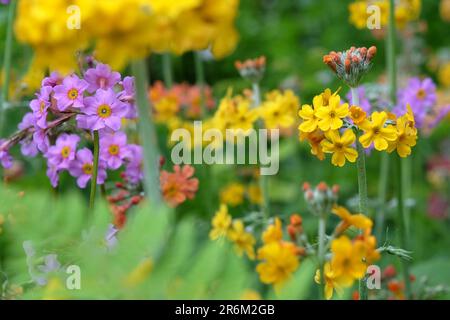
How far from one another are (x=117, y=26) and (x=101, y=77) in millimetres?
620

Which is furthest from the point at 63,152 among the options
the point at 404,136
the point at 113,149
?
the point at 404,136

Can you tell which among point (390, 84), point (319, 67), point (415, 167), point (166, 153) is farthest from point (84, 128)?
point (319, 67)

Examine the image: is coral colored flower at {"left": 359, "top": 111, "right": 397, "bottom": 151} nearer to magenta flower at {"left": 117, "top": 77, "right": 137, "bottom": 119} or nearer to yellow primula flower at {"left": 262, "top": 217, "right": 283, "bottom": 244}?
yellow primula flower at {"left": 262, "top": 217, "right": 283, "bottom": 244}

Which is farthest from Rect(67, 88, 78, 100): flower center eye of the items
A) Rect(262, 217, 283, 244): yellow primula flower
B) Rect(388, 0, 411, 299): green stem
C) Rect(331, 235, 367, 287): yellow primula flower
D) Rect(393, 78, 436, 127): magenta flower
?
Rect(393, 78, 436, 127): magenta flower

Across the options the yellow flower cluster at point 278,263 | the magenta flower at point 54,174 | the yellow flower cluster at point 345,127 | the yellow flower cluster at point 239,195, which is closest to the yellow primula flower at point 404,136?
the yellow flower cluster at point 345,127

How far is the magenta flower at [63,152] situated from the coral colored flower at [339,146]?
1.95 feet

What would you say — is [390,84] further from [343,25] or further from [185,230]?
[343,25]

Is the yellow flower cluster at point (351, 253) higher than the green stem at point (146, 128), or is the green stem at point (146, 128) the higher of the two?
the green stem at point (146, 128)

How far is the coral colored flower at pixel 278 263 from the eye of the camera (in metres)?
1.22

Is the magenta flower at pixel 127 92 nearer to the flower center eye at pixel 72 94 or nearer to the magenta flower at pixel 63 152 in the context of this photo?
the flower center eye at pixel 72 94

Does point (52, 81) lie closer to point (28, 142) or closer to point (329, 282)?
point (28, 142)

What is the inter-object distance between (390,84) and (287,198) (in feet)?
4.69

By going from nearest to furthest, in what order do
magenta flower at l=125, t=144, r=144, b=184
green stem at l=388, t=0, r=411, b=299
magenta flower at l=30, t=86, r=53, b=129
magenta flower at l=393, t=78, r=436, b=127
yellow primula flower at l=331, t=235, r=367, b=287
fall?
1. yellow primula flower at l=331, t=235, r=367, b=287
2. magenta flower at l=30, t=86, r=53, b=129
3. magenta flower at l=125, t=144, r=144, b=184
4. green stem at l=388, t=0, r=411, b=299
5. magenta flower at l=393, t=78, r=436, b=127

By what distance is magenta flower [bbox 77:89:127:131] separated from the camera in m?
1.49
